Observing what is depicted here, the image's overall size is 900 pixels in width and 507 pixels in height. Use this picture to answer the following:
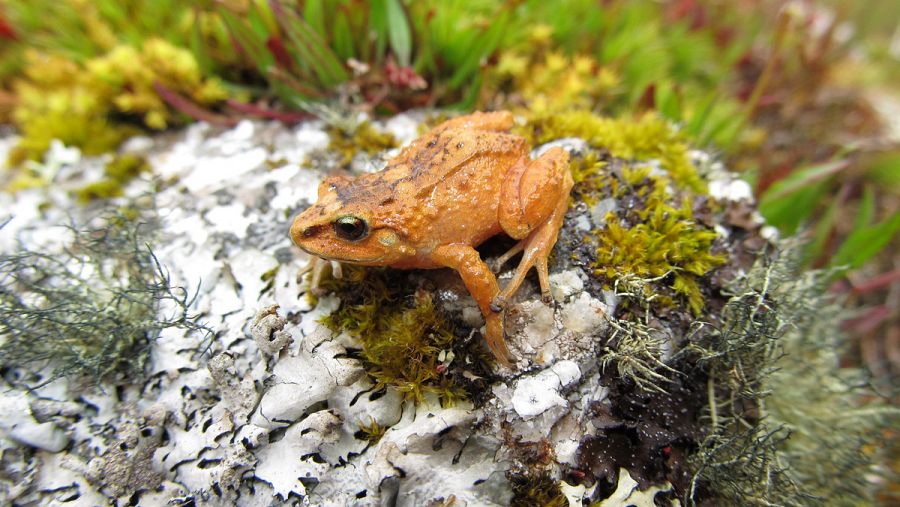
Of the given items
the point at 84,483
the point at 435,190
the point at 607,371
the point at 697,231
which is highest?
the point at 435,190

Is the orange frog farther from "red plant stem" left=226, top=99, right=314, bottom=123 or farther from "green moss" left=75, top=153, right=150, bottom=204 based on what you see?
"green moss" left=75, top=153, right=150, bottom=204

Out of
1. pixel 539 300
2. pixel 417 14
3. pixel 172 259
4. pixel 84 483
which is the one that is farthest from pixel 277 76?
pixel 84 483

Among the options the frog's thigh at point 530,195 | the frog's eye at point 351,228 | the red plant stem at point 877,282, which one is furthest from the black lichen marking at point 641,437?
the red plant stem at point 877,282

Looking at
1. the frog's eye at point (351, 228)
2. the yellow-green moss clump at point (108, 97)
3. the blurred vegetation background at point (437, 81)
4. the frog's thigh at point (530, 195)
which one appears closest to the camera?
the frog's eye at point (351, 228)

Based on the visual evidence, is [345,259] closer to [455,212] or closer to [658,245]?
[455,212]

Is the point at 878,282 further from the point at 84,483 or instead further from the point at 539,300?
the point at 84,483

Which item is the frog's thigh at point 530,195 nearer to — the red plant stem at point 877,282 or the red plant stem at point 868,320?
the red plant stem at point 877,282
